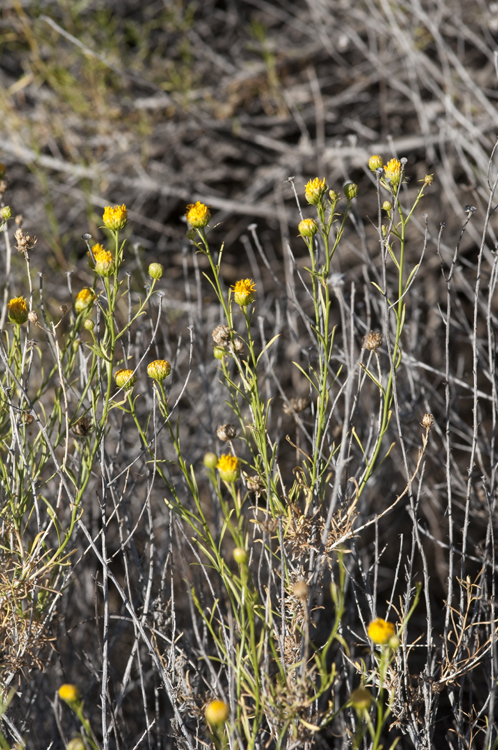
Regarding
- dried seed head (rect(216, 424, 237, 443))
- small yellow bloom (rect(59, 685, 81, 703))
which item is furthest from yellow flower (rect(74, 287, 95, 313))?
small yellow bloom (rect(59, 685, 81, 703))

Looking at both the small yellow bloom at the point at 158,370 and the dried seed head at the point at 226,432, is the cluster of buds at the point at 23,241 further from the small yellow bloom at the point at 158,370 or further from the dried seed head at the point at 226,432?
the dried seed head at the point at 226,432

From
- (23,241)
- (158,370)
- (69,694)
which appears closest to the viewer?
(69,694)

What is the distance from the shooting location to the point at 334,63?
2539 millimetres

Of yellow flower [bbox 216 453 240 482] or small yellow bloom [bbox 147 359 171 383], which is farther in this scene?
small yellow bloom [bbox 147 359 171 383]

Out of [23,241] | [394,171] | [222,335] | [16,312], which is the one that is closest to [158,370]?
[222,335]

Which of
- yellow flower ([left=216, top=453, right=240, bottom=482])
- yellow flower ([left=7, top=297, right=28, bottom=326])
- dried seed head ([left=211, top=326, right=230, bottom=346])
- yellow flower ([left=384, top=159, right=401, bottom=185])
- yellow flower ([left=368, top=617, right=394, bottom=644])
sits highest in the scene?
yellow flower ([left=384, top=159, right=401, bottom=185])

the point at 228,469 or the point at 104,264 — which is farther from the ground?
the point at 104,264

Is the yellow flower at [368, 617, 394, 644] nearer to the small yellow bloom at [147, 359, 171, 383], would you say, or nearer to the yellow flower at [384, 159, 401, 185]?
the small yellow bloom at [147, 359, 171, 383]

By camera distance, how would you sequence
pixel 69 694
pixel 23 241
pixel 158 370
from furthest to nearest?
pixel 23 241 → pixel 158 370 → pixel 69 694

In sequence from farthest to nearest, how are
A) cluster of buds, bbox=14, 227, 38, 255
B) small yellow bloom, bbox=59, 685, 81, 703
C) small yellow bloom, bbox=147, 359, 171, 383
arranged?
cluster of buds, bbox=14, 227, 38, 255 → small yellow bloom, bbox=147, 359, 171, 383 → small yellow bloom, bbox=59, 685, 81, 703

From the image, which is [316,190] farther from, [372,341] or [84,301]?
[84,301]

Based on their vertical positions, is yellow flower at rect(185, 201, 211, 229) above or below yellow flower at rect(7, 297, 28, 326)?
above

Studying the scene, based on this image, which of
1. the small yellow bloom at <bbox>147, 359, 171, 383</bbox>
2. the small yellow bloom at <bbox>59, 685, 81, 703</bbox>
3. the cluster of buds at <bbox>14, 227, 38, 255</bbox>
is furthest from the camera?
the cluster of buds at <bbox>14, 227, 38, 255</bbox>

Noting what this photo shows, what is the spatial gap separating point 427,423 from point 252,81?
2106 mm
